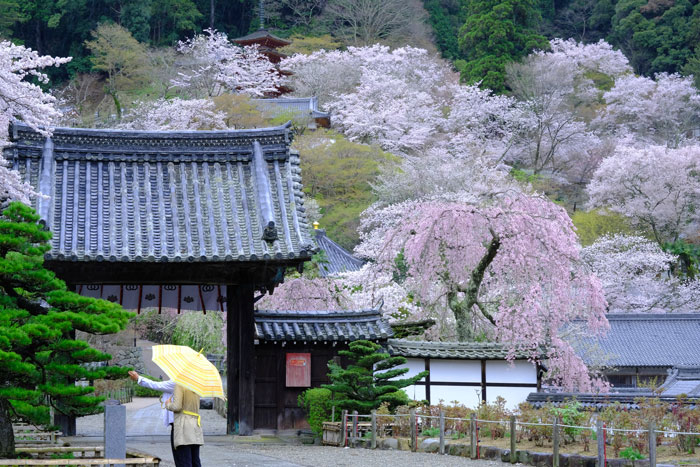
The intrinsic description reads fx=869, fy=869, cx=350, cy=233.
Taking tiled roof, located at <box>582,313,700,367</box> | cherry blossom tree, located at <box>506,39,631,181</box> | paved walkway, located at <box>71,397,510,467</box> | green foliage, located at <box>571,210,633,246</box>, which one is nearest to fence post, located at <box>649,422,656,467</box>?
paved walkway, located at <box>71,397,510,467</box>

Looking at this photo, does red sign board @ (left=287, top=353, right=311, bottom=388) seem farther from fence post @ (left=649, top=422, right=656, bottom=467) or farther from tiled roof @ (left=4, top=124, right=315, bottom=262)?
fence post @ (left=649, top=422, right=656, bottom=467)

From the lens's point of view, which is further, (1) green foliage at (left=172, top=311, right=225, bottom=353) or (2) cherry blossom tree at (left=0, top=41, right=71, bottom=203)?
(1) green foliage at (left=172, top=311, right=225, bottom=353)

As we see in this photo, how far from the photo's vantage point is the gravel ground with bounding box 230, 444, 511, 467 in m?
12.0

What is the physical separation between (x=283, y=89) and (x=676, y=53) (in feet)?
81.6

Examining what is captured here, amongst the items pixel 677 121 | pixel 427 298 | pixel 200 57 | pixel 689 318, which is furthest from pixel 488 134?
pixel 427 298

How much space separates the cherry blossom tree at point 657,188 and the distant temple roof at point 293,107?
53.4 feet

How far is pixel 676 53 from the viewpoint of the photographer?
54.8 meters

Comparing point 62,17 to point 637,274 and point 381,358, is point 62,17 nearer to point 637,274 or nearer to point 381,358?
point 637,274

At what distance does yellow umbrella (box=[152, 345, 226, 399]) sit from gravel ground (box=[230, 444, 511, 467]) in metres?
4.20

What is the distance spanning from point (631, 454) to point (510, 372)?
28.4 feet

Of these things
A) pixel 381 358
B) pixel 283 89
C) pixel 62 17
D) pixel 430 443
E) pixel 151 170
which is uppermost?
pixel 62 17

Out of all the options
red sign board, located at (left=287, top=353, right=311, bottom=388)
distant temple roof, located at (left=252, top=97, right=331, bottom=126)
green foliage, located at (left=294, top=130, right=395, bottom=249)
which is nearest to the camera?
red sign board, located at (left=287, top=353, right=311, bottom=388)

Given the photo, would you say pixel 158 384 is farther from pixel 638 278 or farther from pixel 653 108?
pixel 653 108

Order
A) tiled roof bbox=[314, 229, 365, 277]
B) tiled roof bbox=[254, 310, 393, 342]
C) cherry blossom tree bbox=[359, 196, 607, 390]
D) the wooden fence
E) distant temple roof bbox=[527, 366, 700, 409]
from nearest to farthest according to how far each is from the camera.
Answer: the wooden fence < tiled roof bbox=[254, 310, 393, 342] < distant temple roof bbox=[527, 366, 700, 409] < cherry blossom tree bbox=[359, 196, 607, 390] < tiled roof bbox=[314, 229, 365, 277]
